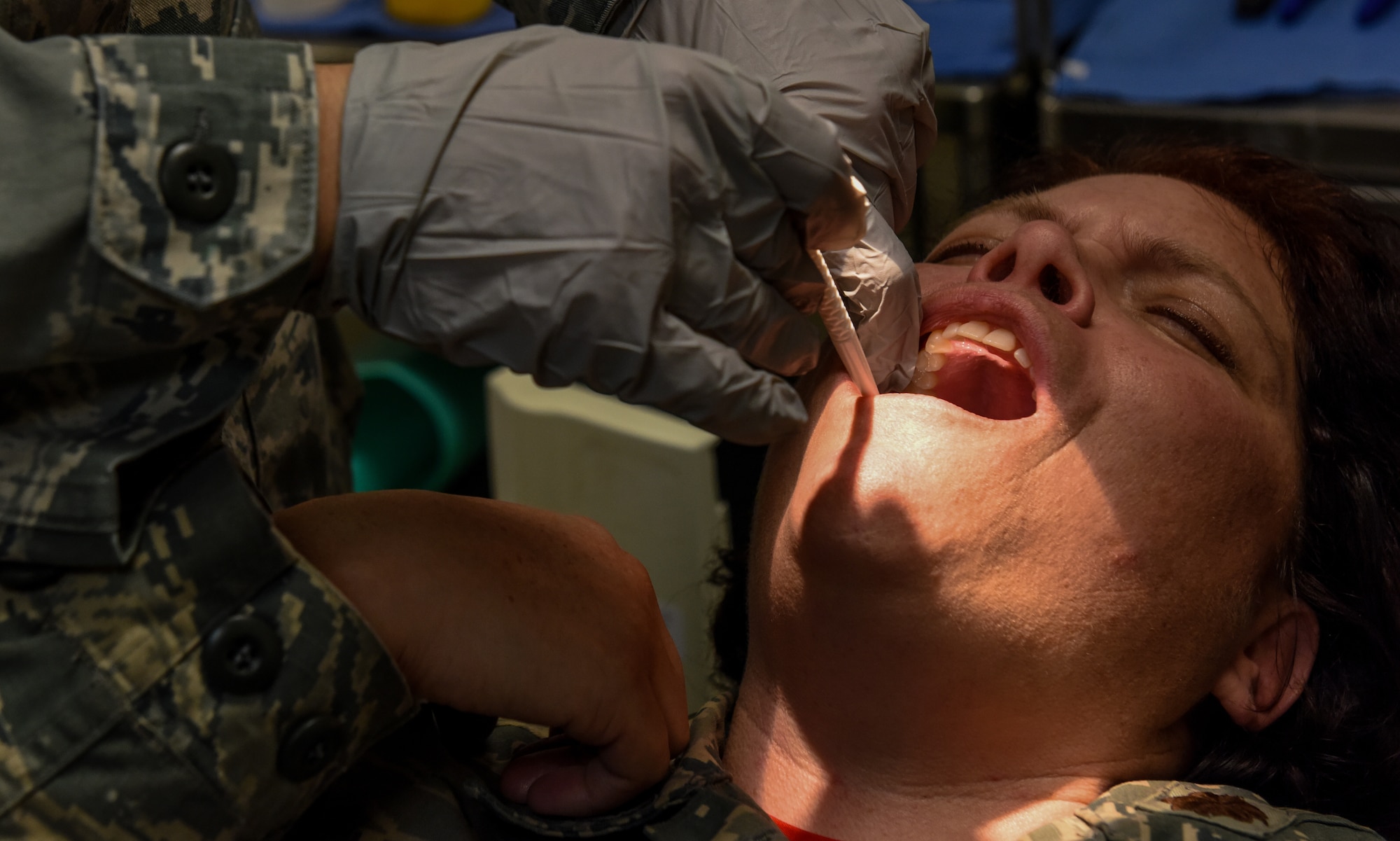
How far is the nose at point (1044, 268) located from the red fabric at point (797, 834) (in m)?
0.71

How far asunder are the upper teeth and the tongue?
17mm

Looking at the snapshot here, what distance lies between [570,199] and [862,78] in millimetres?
529

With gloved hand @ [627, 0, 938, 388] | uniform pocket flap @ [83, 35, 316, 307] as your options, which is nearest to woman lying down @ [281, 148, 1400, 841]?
gloved hand @ [627, 0, 938, 388]

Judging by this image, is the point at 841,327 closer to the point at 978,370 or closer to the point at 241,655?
the point at 978,370

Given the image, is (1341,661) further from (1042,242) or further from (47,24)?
(47,24)

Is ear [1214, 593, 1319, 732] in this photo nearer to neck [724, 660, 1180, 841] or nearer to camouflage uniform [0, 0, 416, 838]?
neck [724, 660, 1180, 841]

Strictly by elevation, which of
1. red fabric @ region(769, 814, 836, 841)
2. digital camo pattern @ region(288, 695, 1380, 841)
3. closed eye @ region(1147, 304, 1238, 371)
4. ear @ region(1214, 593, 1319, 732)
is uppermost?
closed eye @ region(1147, 304, 1238, 371)

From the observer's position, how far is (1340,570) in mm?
1615

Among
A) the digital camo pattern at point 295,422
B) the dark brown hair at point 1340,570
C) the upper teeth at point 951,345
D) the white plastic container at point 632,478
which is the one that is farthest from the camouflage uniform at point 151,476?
the white plastic container at point 632,478

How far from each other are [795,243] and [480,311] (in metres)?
0.31

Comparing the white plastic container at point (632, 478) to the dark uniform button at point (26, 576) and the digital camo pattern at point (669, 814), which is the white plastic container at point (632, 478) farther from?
the dark uniform button at point (26, 576)

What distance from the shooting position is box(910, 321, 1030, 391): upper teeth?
1.47 m

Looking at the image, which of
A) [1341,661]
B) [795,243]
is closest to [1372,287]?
[1341,661]

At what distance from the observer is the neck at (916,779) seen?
4.63 ft
